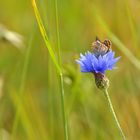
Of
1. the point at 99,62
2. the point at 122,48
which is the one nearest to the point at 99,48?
the point at 99,62

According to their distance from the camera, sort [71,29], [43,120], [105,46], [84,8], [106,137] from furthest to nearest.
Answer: [84,8], [71,29], [43,120], [106,137], [105,46]

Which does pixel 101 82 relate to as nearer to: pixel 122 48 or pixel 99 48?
pixel 99 48

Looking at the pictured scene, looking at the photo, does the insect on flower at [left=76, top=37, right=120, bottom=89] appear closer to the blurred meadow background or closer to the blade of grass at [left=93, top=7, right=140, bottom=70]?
the blurred meadow background

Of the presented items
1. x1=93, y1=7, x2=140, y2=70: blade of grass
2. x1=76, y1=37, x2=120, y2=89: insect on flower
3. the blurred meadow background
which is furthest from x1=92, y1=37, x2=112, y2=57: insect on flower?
x1=93, y1=7, x2=140, y2=70: blade of grass

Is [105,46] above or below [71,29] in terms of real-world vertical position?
below

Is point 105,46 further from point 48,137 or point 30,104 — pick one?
point 30,104

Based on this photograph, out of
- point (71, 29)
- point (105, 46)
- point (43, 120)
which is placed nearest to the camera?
point (105, 46)

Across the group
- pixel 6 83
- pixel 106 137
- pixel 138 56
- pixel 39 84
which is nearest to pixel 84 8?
pixel 39 84

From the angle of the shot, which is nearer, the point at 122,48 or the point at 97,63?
the point at 97,63

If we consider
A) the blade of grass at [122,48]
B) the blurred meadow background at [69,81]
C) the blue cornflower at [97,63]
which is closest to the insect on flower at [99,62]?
the blue cornflower at [97,63]
